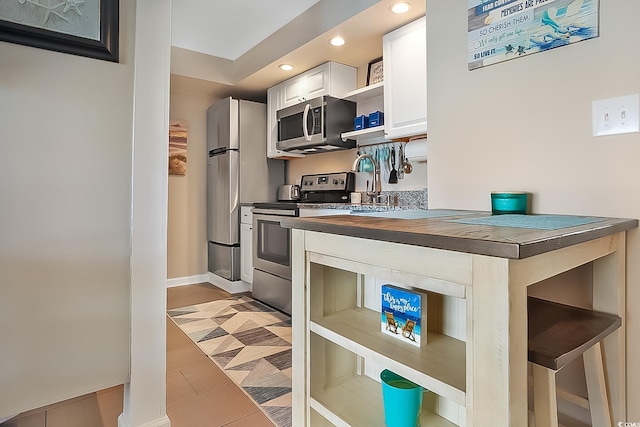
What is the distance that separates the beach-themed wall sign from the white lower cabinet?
94 cm

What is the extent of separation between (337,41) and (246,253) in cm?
215

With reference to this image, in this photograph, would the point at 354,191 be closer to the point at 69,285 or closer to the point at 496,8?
the point at 496,8

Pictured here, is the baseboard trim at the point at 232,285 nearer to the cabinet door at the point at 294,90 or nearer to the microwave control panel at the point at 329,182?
the microwave control panel at the point at 329,182

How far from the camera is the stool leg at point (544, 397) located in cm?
81

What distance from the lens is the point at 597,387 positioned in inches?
39.2

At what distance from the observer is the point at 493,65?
139cm

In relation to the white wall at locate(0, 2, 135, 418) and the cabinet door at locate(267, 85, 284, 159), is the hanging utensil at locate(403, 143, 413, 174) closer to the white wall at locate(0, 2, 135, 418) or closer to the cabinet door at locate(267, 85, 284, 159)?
the cabinet door at locate(267, 85, 284, 159)

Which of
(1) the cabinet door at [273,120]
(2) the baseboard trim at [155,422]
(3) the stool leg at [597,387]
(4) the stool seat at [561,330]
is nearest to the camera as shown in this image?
(4) the stool seat at [561,330]

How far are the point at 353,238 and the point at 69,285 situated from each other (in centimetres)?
108

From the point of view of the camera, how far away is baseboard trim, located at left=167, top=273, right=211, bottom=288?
404 centimetres

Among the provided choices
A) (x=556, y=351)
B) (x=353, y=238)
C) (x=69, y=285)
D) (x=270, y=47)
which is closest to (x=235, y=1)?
(x=270, y=47)

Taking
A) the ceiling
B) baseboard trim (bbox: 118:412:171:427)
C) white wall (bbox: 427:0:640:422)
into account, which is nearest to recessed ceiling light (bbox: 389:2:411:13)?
the ceiling

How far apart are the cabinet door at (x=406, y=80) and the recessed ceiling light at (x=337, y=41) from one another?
319 millimetres

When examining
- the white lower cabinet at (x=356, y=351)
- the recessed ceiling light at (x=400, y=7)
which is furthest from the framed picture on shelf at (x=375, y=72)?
the white lower cabinet at (x=356, y=351)
